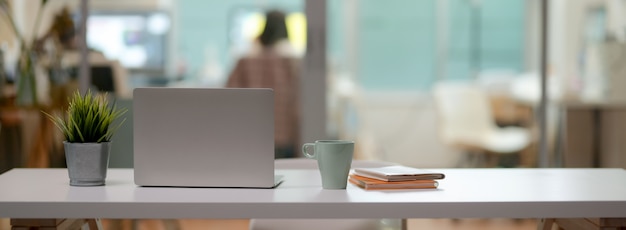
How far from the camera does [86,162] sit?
209 centimetres

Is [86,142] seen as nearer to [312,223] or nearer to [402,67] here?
[312,223]

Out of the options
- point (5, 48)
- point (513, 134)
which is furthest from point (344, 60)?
point (5, 48)

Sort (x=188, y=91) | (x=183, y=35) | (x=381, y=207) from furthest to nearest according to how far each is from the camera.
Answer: (x=183, y=35), (x=188, y=91), (x=381, y=207)

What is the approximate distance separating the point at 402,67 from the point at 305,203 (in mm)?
2756

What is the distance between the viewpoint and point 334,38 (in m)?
4.50

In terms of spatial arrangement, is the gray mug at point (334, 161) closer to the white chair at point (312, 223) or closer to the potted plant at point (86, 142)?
the potted plant at point (86, 142)

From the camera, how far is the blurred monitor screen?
4.42 metres

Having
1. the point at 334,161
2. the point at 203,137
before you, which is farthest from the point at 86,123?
the point at 334,161

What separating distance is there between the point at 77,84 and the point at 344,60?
131 centimetres

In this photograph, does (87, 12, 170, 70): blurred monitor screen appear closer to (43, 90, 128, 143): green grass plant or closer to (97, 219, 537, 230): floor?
(97, 219, 537, 230): floor

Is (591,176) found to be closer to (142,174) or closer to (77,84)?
(142,174)

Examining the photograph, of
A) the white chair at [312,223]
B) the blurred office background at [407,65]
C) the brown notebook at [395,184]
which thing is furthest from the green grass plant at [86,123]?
the blurred office background at [407,65]

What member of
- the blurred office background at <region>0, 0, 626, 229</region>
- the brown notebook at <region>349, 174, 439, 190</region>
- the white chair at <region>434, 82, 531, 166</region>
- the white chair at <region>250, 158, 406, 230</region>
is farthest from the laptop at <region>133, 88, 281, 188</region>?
the white chair at <region>434, 82, 531, 166</region>

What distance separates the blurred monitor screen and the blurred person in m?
0.37
